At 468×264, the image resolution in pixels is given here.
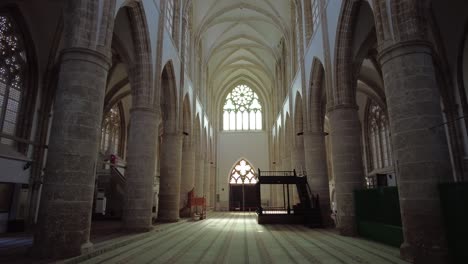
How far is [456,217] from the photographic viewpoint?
557 cm

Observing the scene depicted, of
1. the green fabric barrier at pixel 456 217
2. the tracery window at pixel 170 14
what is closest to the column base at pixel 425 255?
the green fabric barrier at pixel 456 217

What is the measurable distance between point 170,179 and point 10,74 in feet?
27.2

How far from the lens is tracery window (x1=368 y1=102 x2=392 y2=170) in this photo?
2227 cm

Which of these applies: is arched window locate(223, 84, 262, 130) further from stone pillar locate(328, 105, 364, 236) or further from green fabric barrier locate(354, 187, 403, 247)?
green fabric barrier locate(354, 187, 403, 247)

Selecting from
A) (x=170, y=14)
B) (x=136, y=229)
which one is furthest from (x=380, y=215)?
(x=170, y=14)

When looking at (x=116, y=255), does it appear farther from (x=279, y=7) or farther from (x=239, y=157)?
(x=239, y=157)

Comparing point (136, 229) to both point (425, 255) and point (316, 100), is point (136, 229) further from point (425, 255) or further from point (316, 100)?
point (316, 100)

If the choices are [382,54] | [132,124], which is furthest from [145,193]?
[382,54]

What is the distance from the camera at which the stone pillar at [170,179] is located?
1495 centimetres

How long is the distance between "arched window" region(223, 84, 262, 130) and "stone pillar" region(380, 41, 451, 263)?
28.9 m

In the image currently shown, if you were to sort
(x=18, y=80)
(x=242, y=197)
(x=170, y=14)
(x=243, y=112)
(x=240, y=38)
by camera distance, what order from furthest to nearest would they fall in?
(x=243, y=112)
(x=242, y=197)
(x=240, y=38)
(x=170, y=14)
(x=18, y=80)

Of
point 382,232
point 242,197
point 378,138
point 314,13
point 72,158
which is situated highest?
point 314,13

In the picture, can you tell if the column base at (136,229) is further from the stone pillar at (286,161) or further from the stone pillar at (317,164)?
the stone pillar at (286,161)

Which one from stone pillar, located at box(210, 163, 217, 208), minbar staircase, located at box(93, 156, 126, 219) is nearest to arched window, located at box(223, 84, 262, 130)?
stone pillar, located at box(210, 163, 217, 208)
